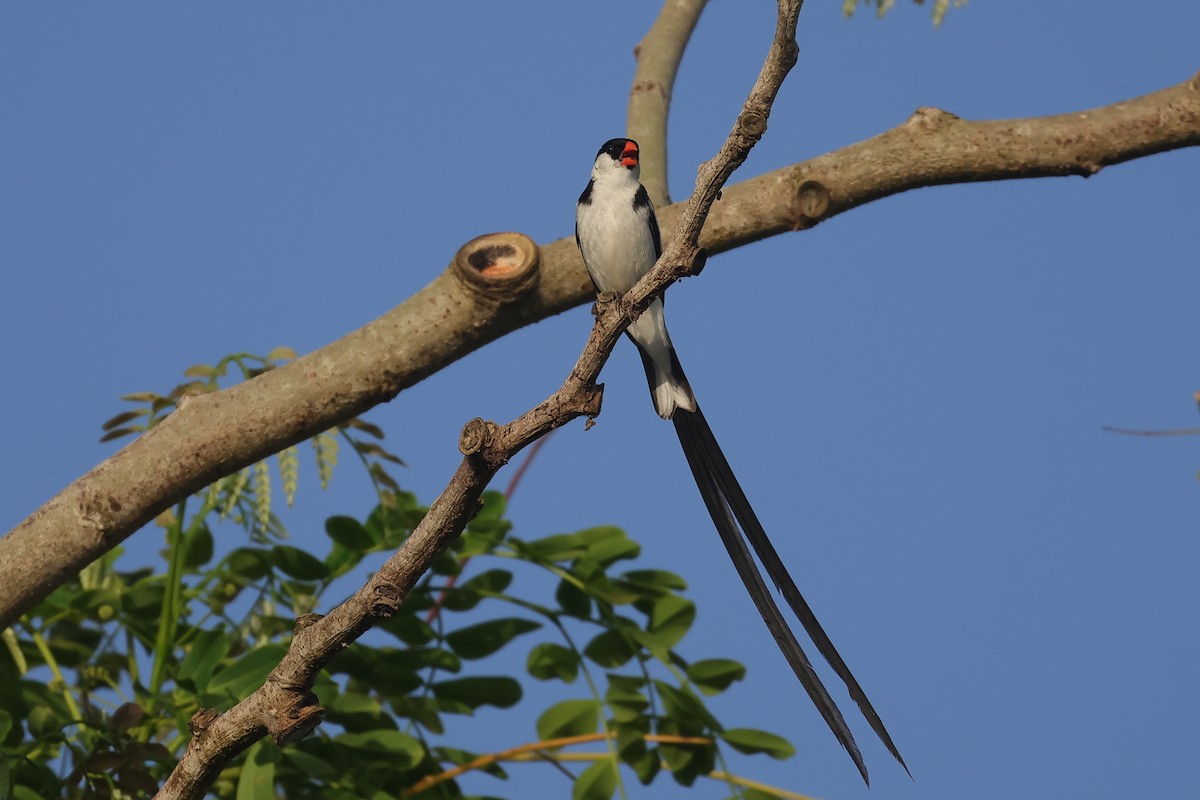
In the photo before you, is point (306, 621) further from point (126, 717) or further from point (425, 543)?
point (126, 717)

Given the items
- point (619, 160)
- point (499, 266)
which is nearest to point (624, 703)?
point (499, 266)

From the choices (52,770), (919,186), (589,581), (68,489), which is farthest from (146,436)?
(919,186)

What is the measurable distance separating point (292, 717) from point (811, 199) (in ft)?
3.72

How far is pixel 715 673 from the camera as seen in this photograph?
2170mm

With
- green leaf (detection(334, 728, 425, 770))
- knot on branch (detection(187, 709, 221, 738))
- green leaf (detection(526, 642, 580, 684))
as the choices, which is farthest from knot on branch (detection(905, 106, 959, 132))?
knot on branch (detection(187, 709, 221, 738))

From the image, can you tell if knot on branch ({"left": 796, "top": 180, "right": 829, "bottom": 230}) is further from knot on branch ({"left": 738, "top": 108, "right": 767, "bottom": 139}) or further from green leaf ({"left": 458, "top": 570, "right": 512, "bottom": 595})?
green leaf ({"left": 458, "top": 570, "right": 512, "bottom": 595})

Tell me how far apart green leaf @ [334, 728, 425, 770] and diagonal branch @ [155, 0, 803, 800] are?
0.57m

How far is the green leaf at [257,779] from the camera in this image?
1.76 m

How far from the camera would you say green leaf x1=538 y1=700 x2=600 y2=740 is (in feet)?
6.95

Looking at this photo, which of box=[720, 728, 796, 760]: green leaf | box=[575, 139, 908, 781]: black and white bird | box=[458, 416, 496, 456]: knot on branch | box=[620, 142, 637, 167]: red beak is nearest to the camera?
box=[458, 416, 496, 456]: knot on branch

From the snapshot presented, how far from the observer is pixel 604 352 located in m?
1.46

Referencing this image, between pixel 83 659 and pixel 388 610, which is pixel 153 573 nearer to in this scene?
pixel 83 659

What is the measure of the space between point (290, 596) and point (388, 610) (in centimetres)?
89

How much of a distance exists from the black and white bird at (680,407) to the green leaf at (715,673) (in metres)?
0.33
